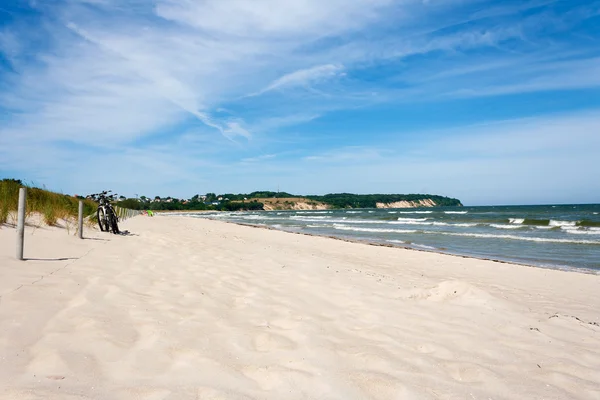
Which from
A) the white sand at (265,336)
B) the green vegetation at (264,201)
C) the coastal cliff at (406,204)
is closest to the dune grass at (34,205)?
the white sand at (265,336)

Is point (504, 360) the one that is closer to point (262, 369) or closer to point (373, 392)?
point (373, 392)

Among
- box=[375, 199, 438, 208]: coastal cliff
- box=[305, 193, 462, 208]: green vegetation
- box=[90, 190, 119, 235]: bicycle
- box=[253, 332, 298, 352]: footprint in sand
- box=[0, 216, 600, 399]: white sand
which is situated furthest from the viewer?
box=[375, 199, 438, 208]: coastal cliff

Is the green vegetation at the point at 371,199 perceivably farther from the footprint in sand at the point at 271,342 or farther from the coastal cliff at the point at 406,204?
the footprint in sand at the point at 271,342

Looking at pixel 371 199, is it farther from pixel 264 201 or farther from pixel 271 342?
pixel 271 342

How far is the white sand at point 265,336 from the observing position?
244 cm

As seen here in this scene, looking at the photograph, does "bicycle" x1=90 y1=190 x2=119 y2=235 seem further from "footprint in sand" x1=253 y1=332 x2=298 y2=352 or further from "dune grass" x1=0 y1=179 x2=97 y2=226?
"footprint in sand" x1=253 y1=332 x2=298 y2=352

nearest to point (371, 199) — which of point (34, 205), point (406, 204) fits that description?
point (406, 204)

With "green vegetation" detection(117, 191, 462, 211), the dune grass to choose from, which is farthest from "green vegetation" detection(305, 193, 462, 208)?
the dune grass

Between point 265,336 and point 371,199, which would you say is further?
point 371,199

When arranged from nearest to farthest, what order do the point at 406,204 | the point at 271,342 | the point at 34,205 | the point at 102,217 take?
1. the point at 271,342
2. the point at 34,205
3. the point at 102,217
4. the point at 406,204

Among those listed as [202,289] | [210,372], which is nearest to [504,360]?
[210,372]

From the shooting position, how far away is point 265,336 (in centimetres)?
338

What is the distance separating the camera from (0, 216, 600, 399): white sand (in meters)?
2.44

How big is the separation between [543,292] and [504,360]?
463cm
